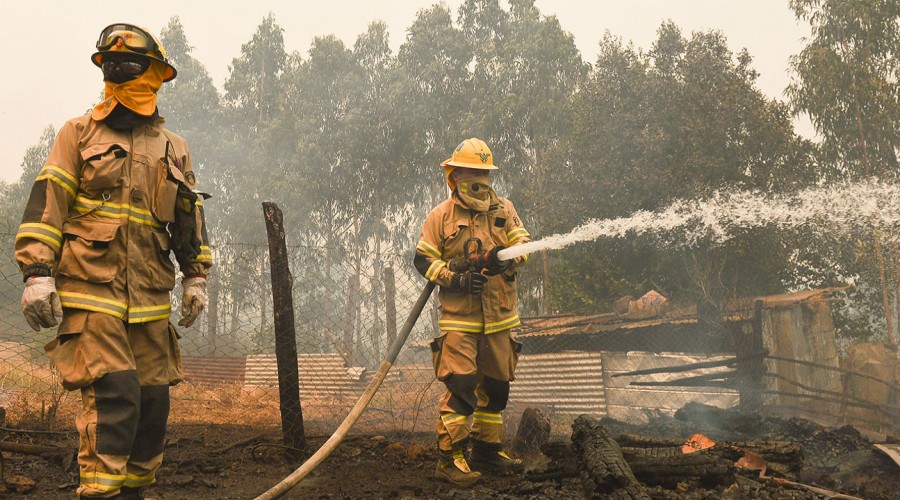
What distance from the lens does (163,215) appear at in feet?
10.6

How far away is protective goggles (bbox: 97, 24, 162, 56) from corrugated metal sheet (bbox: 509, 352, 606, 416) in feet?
35.4

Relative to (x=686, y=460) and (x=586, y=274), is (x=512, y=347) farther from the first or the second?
(x=586, y=274)

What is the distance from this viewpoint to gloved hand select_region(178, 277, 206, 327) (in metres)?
3.39

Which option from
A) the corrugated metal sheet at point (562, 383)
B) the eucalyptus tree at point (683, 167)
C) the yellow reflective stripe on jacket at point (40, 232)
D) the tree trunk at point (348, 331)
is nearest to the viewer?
the yellow reflective stripe on jacket at point (40, 232)

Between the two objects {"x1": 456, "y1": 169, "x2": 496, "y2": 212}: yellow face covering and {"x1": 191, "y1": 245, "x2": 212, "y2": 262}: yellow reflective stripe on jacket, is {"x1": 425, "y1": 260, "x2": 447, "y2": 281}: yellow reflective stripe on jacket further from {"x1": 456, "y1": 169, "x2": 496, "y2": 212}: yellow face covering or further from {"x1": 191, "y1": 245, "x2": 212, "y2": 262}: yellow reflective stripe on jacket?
{"x1": 191, "y1": 245, "x2": 212, "y2": 262}: yellow reflective stripe on jacket

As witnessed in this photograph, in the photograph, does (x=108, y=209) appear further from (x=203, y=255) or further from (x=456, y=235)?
(x=456, y=235)

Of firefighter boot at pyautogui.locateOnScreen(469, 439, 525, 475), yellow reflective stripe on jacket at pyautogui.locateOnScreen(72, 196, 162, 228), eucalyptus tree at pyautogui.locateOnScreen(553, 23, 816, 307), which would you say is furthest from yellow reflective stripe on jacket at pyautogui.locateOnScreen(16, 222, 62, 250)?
eucalyptus tree at pyautogui.locateOnScreen(553, 23, 816, 307)

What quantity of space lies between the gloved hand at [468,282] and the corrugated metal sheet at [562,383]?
8611mm

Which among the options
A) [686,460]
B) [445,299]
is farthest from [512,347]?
[686,460]

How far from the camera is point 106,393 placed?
283 centimetres

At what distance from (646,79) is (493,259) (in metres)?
19.0

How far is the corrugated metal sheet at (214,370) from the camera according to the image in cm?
1526

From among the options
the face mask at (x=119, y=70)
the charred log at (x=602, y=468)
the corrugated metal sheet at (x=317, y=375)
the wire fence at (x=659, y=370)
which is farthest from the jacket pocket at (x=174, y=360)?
the corrugated metal sheet at (x=317, y=375)

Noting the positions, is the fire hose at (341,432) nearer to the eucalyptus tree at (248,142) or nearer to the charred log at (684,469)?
the charred log at (684,469)
